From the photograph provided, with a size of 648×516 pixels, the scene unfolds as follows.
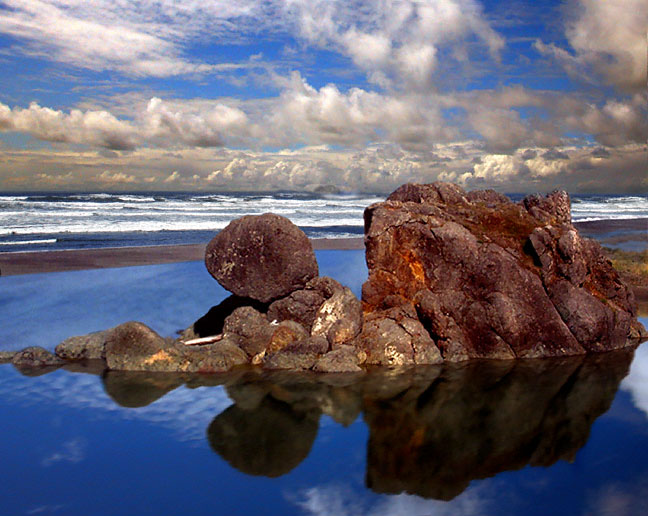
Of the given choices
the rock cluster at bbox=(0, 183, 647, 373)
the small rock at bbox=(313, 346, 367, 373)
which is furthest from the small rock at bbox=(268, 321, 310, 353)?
the small rock at bbox=(313, 346, 367, 373)

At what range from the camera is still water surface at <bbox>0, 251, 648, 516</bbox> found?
7.16 meters

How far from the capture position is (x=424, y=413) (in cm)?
987

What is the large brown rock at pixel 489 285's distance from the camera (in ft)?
41.8

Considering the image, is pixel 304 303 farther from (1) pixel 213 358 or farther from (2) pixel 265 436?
(2) pixel 265 436

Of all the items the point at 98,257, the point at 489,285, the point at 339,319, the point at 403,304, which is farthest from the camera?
the point at 98,257

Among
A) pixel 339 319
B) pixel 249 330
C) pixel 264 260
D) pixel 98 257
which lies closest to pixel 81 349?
pixel 249 330

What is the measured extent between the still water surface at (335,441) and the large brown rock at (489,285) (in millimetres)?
710

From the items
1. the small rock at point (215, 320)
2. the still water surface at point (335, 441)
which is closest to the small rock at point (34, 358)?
the still water surface at point (335, 441)

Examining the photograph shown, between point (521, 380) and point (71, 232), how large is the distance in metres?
34.5

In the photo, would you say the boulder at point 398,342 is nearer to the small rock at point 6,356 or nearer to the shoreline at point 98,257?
the small rock at point 6,356

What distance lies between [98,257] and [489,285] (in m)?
21.5

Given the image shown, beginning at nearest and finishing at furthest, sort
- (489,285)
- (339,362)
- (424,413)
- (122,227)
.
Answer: (424,413) < (339,362) < (489,285) < (122,227)

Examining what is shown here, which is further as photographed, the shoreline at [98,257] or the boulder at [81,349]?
the shoreline at [98,257]

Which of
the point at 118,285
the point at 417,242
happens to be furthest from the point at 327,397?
the point at 118,285
